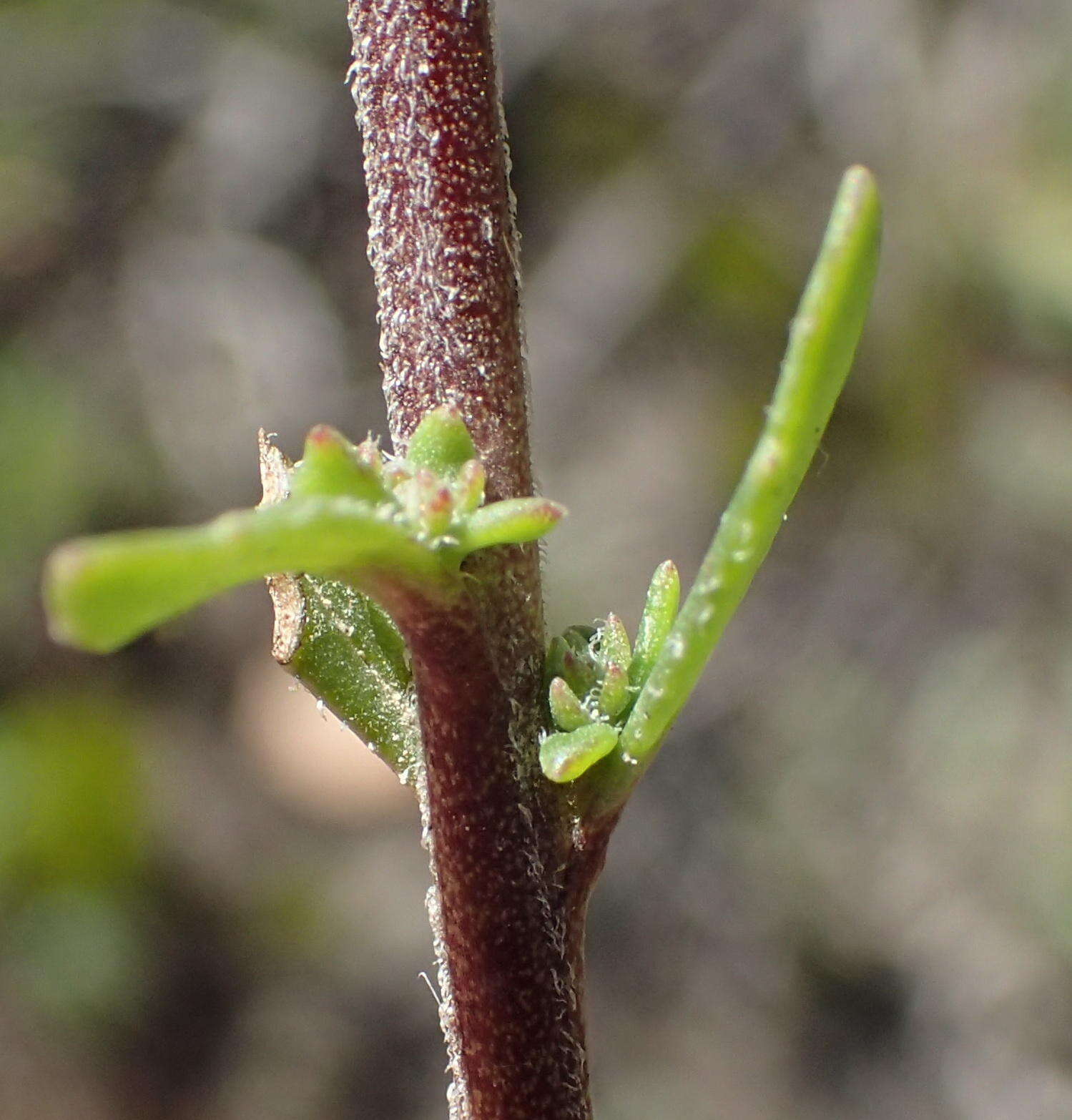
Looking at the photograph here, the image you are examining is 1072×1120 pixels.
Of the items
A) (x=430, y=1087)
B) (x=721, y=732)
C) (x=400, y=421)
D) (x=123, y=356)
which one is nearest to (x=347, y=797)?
(x=430, y=1087)

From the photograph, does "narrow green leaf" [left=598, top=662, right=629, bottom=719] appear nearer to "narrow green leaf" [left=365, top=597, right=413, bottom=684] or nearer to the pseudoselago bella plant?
the pseudoselago bella plant

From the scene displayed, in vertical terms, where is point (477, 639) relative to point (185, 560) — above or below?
above

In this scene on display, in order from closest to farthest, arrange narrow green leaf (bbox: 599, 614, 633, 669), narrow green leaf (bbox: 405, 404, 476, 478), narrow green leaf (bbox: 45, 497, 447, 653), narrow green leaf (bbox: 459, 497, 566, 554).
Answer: narrow green leaf (bbox: 45, 497, 447, 653) < narrow green leaf (bbox: 459, 497, 566, 554) < narrow green leaf (bbox: 405, 404, 476, 478) < narrow green leaf (bbox: 599, 614, 633, 669)

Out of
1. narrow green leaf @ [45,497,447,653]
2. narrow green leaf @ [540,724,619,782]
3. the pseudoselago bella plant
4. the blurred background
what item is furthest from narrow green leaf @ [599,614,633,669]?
the blurred background

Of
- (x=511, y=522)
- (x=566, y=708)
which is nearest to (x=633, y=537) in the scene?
(x=566, y=708)

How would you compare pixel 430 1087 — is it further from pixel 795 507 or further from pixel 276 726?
pixel 795 507

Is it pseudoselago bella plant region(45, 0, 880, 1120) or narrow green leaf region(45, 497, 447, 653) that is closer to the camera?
narrow green leaf region(45, 497, 447, 653)

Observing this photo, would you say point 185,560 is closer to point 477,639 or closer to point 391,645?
point 477,639
